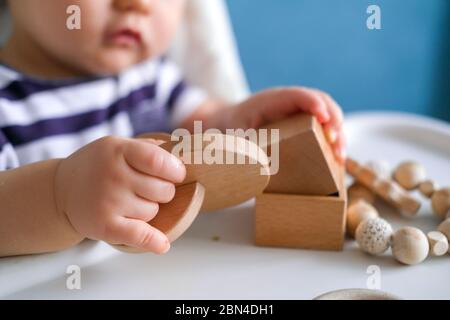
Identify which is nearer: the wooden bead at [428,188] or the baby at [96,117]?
the baby at [96,117]

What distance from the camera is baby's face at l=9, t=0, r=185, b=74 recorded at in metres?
0.63

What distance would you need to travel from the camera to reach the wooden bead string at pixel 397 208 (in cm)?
49

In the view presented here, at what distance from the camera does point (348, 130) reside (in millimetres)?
741

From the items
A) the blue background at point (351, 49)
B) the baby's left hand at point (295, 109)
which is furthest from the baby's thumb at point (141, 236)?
the blue background at point (351, 49)

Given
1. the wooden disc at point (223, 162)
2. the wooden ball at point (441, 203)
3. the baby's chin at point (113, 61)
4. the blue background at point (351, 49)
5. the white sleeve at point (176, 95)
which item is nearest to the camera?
the wooden disc at point (223, 162)

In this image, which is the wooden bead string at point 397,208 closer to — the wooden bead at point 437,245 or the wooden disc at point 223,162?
the wooden bead at point 437,245

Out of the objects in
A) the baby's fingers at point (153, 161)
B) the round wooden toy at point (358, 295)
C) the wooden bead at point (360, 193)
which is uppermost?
the baby's fingers at point (153, 161)

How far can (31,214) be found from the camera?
484mm

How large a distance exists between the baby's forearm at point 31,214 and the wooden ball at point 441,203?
333 millimetres

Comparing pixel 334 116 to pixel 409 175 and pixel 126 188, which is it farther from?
pixel 126 188

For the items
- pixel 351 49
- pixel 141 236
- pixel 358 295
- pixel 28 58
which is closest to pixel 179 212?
pixel 141 236

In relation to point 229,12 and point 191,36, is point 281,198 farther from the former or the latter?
point 229,12

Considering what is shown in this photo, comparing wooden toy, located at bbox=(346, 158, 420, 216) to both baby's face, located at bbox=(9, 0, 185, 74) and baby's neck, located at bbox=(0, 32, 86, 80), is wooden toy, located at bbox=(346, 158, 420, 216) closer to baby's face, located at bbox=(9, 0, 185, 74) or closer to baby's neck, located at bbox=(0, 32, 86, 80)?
baby's face, located at bbox=(9, 0, 185, 74)

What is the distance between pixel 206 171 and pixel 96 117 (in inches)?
13.5
